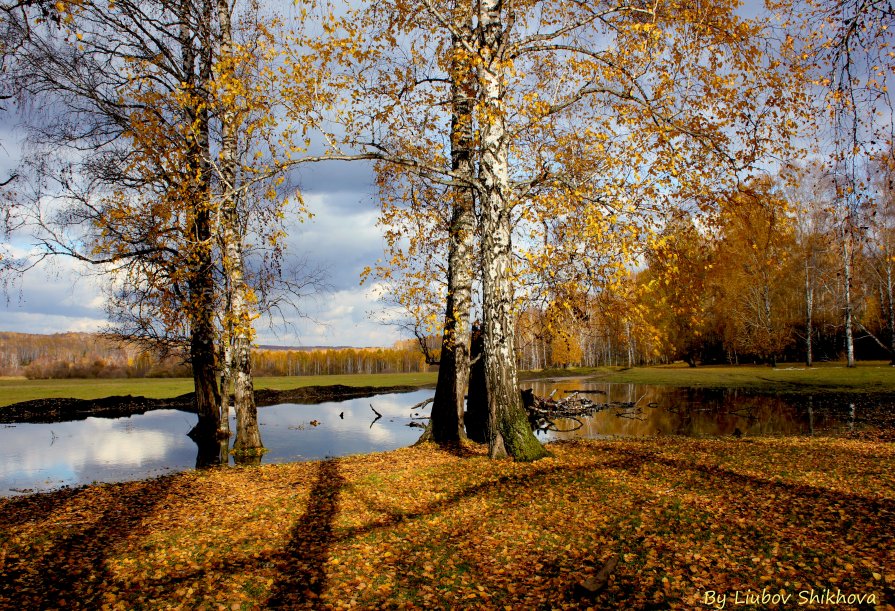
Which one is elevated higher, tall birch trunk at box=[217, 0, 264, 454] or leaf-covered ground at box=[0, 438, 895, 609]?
tall birch trunk at box=[217, 0, 264, 454]

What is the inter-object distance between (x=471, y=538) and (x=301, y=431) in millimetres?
15821

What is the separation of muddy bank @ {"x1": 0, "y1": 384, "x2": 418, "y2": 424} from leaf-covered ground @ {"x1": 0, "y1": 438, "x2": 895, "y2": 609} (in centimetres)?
2392

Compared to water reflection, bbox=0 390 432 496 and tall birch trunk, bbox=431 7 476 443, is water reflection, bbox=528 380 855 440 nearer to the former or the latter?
tall birch trunk, bbox=431 7 476 443

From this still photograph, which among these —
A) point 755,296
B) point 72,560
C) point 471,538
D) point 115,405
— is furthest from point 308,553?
point 755,296

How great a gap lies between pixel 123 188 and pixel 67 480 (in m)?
8.05

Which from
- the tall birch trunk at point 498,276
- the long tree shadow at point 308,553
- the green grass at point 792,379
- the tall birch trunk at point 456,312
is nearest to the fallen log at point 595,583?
the long tree shadow at point 308,553

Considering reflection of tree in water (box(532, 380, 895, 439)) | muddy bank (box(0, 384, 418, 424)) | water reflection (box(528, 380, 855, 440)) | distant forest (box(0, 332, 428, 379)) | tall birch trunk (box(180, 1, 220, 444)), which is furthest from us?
distant forest (box(0, 332, 428, 379))

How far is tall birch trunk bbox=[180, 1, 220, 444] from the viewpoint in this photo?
12398mm

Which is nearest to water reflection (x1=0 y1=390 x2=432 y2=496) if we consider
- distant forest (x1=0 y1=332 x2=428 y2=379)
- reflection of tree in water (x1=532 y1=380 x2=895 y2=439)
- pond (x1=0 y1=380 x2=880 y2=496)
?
pond (x1=0 y1=380 x2=880 y2=496)

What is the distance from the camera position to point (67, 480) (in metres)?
11.9

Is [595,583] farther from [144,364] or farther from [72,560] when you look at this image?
[144,364]

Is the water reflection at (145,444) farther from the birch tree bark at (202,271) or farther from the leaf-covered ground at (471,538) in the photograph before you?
the leaf-covered ground at (471,538)

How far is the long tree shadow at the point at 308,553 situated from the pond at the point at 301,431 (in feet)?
22.7

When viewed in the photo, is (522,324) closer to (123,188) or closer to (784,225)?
(784,225)
